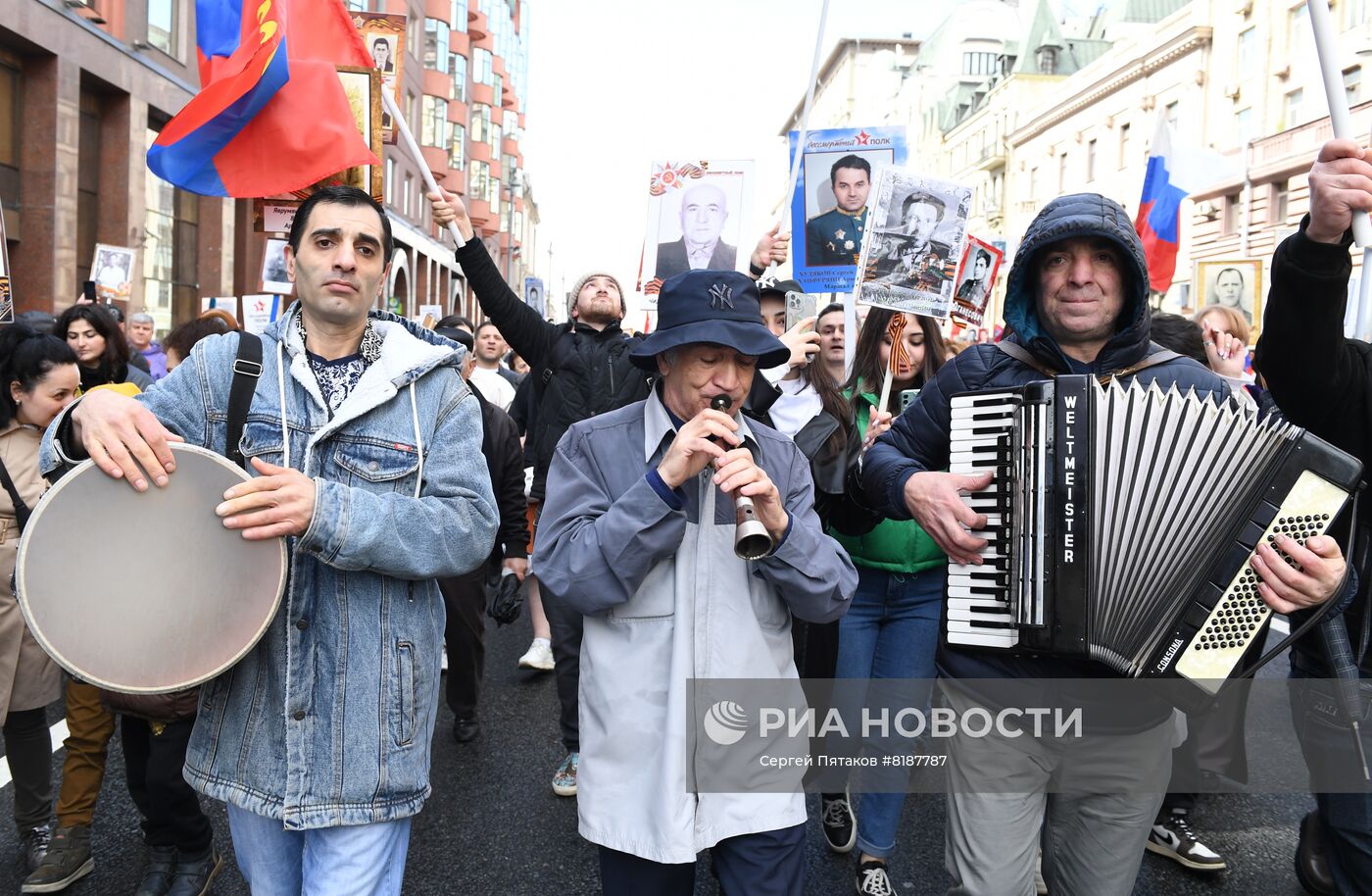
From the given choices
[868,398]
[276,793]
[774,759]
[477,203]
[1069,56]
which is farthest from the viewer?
[1069,56]

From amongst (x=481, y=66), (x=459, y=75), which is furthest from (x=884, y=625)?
(x=481, y=66)

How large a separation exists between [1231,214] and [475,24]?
110ft

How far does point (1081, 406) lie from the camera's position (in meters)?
2.33

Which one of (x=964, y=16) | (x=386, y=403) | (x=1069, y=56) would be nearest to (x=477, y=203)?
(x=1069, y=56)

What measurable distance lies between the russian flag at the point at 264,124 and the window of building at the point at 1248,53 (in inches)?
1533

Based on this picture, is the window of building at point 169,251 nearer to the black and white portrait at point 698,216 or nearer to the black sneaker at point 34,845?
the black and white portrait at point 698,216

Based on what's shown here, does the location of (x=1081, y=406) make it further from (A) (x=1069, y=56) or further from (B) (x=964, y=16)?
(B) (x=964, y=16)

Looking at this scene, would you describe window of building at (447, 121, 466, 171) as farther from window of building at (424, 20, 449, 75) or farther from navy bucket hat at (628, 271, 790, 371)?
navy bucket hat at (628, 271, 790, 371)

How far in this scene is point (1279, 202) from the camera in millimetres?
33531

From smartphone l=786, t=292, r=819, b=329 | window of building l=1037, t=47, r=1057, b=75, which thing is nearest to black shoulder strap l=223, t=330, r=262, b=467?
smartphone l=786, t=292, r=819, b=329

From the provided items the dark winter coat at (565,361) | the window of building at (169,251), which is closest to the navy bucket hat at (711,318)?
the dark winter coat at (565,361)

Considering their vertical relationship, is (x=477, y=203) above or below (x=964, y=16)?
below

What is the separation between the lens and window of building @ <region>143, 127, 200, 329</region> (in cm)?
1819

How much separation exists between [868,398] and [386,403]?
2.47m
